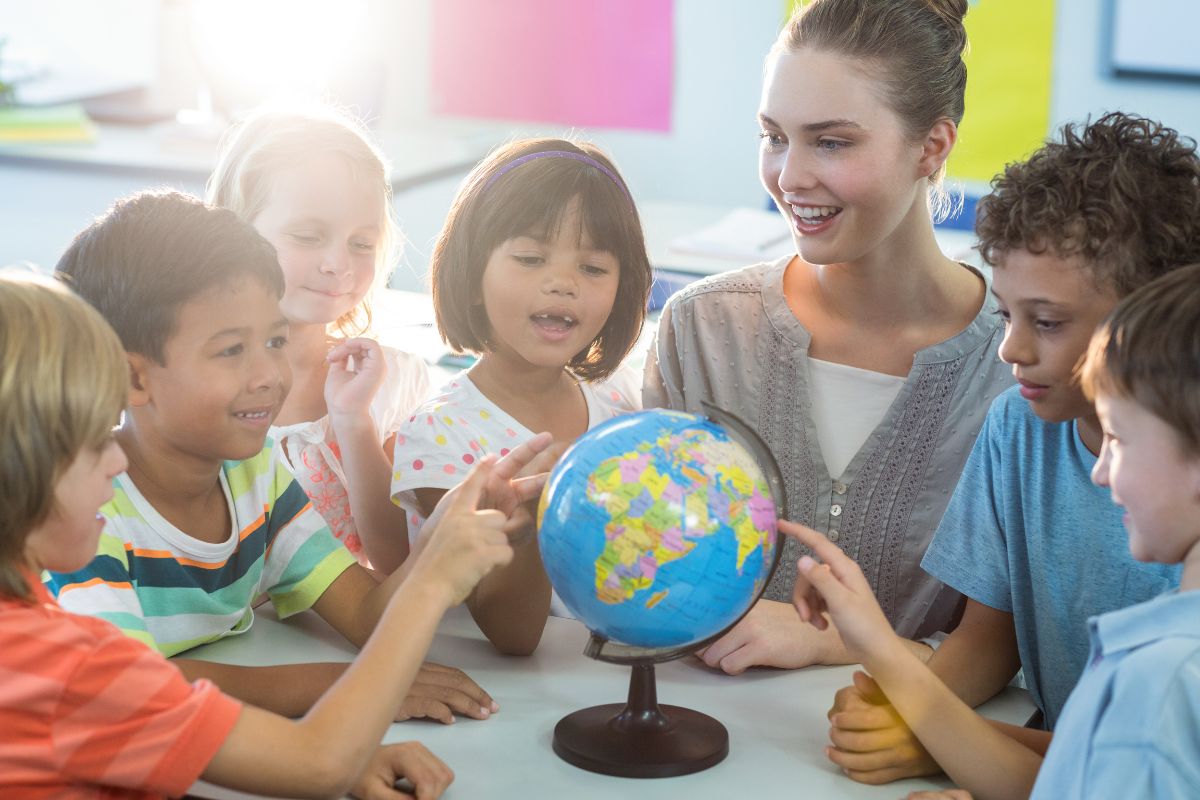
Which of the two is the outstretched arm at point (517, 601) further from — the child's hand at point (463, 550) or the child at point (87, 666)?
the child at point (87, 666)

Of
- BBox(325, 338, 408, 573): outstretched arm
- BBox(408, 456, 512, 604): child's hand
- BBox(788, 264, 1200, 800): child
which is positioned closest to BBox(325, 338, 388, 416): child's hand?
BBox(325, 338, 408, 573): outstretched arm

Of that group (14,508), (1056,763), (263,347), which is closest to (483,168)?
(263,347)

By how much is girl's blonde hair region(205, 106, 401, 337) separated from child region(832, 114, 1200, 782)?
3.53 ft

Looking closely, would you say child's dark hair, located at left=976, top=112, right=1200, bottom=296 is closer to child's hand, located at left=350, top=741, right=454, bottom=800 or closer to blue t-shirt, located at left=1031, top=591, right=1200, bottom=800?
blue t-shirt, located at left=1031, top=591, right=1200, bottom=800

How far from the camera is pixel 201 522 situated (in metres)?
1.68

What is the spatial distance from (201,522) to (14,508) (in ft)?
1.69

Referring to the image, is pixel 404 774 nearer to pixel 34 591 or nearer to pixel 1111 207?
pixel 34 591

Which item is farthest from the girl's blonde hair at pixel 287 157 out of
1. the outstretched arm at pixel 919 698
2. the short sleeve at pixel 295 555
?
the outstretched arm at pixel 919 698

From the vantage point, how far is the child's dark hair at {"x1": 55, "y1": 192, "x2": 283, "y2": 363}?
159 centimetres

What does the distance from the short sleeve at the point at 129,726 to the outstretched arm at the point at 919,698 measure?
0.62 metres

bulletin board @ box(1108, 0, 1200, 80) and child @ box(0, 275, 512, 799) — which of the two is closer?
child @ box(0, 275, 512, 799)

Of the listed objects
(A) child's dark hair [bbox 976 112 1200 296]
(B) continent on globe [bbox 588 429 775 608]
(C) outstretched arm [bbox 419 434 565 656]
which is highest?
(A) child's dark hair [bbox 976 112 1200 296]

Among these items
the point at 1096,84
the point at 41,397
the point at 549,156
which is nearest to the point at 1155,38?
the point at 1096,84

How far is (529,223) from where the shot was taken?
1919mm
